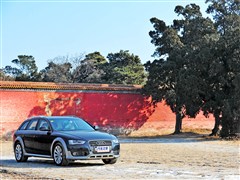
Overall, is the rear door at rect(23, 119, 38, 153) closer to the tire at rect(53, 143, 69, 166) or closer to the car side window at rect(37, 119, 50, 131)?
the car side window at rect(37, 119, 50, 131)

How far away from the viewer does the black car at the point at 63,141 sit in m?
13.7

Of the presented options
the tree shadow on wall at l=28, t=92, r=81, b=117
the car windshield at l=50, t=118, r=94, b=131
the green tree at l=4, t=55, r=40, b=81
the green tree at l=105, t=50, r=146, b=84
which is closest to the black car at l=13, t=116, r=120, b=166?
the car windshield at l=50, t=118, r=94, b=131

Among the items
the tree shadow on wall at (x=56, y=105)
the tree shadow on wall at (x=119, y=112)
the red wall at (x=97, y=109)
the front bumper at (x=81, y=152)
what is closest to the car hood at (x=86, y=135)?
the front bumper at (x=81, y=152)

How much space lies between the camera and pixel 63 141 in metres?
13.9

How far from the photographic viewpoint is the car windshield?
15.0 meters

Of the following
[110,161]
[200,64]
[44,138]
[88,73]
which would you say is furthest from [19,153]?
[88,73]

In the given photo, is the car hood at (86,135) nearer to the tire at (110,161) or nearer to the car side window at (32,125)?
the tire at (110,161)

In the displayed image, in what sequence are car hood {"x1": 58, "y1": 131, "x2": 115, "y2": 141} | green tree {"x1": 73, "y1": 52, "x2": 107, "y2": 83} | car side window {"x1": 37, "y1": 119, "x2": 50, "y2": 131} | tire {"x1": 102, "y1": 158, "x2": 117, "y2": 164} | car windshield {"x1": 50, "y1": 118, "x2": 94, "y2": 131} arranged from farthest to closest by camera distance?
green tree {"x1": 73, "y1": 52, "x2": 107, "y2": 83}, car side window {"x1": 37, "y1": 119, "x2": 50, "y2": 131}, car windshield {"x1": 50, "y1": 118, "x2": 94, "y2": 131}, tire {"x1": 102, "y1": 158, "x2": 117, "y2": 164}, car hood {"x1": 58, "y1": 131, "x2": 115, "y2": 141}

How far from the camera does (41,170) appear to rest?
12.8 m

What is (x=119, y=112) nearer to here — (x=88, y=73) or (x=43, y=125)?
(x=88, y=73)

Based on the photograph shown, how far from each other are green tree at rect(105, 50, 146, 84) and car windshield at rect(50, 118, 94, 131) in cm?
4019

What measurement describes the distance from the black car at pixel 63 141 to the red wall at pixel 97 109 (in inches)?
699

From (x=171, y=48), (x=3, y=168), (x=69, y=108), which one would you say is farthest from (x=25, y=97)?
(x=3, y=168)

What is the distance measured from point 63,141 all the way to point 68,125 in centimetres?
136
